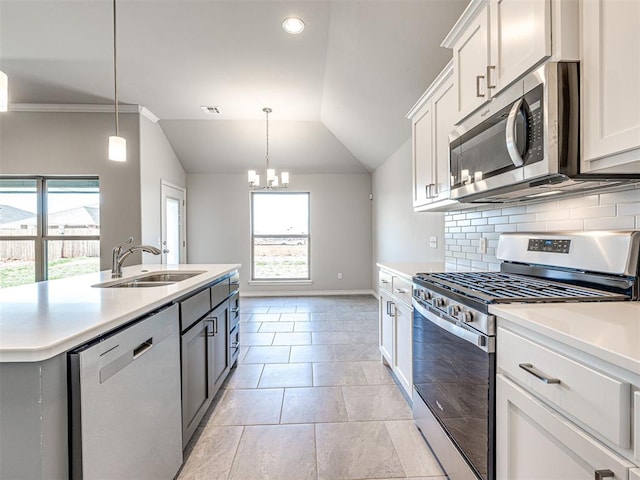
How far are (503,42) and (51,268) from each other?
5765 millimetres

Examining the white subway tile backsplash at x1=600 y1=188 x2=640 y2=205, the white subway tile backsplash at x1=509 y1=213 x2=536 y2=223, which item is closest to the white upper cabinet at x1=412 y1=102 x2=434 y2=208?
the white subway tile backsplash at x1=509 y1=213 x2=536 y2=223

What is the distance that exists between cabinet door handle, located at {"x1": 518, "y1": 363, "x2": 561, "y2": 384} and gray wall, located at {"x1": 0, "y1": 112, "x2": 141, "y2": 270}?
181 inches

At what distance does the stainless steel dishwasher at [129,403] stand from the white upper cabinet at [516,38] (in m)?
1.83

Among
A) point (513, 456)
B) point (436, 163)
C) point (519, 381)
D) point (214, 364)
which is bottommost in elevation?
point (214, 364)

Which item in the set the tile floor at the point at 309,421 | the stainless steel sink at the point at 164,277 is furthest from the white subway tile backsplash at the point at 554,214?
the stainless steel sink at the point at 164,277

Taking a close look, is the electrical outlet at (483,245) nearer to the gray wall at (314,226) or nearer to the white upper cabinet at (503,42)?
the white upper cabinet at (503,42)

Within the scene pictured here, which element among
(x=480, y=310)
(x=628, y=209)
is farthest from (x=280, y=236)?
(x=628, y=209)

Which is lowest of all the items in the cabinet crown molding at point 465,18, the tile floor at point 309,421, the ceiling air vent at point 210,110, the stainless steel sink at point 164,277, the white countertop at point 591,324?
the tile floor at point 309,421

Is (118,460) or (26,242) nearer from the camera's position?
(118,460)

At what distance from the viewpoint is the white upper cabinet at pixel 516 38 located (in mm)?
1204

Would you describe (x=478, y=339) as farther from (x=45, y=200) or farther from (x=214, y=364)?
(x=45, y=200)

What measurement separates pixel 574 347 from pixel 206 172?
6.34m

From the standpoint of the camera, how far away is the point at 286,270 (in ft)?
21.3

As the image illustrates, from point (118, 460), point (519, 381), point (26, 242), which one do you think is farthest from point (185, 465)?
point (26, 242)
